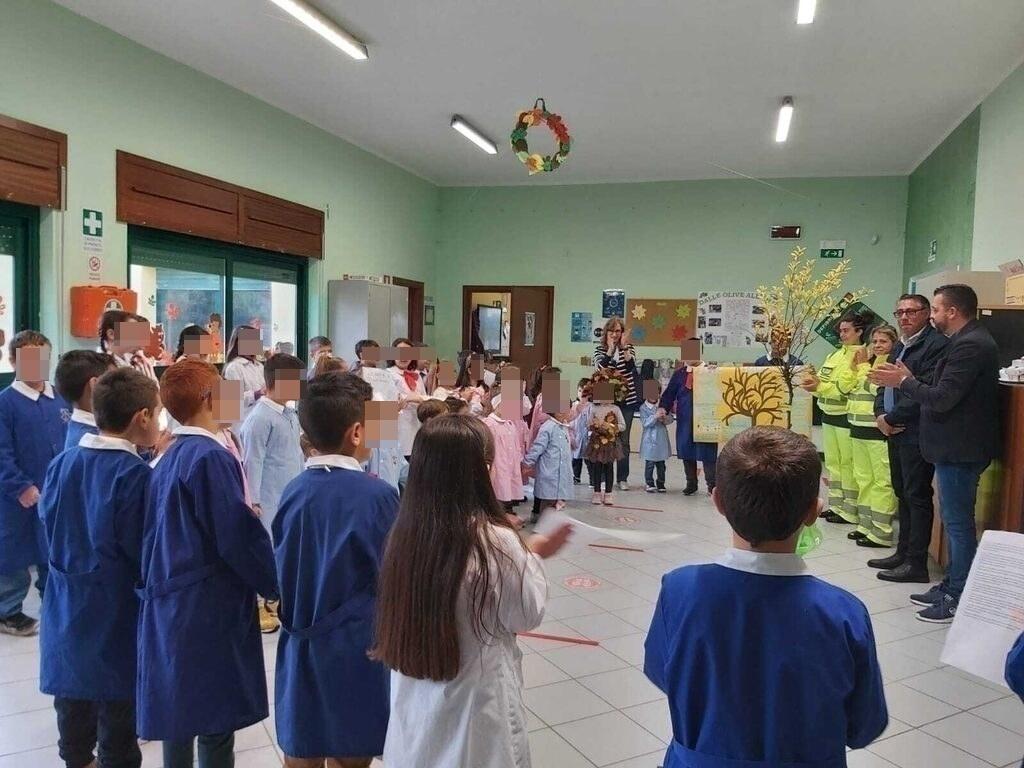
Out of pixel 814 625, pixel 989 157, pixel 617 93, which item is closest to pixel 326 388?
pixel 814 625

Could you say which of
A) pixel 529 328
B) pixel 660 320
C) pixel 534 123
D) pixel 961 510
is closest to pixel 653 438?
pixel 534 123

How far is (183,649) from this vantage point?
6.18ft

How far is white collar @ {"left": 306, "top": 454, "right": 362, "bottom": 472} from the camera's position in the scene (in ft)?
6.01

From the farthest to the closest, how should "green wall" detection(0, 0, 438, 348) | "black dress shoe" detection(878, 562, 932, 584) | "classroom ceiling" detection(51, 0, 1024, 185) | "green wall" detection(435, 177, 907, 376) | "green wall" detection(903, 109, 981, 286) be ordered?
"green wall" detection(435, 177, 907, 376)
"green wall" detection(903, 109, 981, 286)
"classroom ceiling" detection(51, 0, 1024, 185)
"green wall" detection(0, 0, 438, 348)
"black dress shoe" detection(878, 562, 932, 584)

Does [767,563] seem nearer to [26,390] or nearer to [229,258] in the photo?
[26,390]

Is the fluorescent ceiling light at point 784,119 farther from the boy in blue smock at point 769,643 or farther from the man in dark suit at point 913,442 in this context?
the boy in blue smock at point 769,643

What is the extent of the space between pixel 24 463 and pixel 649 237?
8.39 m

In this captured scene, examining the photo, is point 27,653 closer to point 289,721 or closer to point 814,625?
point 289,721

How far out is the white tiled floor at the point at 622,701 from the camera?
2.60 metres

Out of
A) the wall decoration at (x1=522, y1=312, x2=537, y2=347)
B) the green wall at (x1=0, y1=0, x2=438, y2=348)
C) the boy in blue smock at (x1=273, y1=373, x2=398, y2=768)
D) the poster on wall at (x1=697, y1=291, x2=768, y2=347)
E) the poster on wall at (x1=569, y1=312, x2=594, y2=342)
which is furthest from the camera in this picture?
the wall decoration at (x1=522, y1=312, x2=537, y2=347)

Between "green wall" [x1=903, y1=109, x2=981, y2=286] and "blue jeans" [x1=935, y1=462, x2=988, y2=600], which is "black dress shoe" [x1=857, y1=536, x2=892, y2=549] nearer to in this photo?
"blue jeans" [x1=935, y1=462, x2=988, y2=600]

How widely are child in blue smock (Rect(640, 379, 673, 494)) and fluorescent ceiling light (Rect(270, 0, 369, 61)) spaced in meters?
3.94

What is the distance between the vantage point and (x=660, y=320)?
1040 cm

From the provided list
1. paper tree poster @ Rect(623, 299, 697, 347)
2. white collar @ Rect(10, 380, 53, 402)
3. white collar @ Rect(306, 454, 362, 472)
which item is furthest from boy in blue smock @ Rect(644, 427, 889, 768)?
paper tree poster @ Rect(623, 299, 697, 347)
